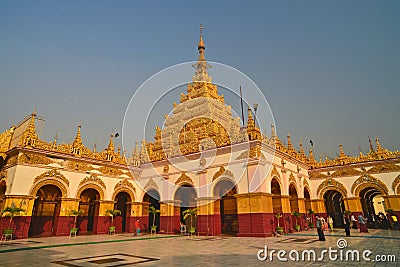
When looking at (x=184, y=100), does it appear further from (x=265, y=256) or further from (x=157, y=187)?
(x=265, y=256)

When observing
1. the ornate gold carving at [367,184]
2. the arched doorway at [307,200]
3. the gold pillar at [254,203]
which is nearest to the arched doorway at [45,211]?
the gold pillar at [254,203]

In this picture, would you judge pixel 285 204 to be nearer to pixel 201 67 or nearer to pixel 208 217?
pixel 208 217

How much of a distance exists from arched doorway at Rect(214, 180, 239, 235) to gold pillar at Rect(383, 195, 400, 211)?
12.8 meters

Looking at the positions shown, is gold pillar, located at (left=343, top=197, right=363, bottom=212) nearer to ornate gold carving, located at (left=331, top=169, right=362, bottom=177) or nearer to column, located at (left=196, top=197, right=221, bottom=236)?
ornate gold carving, located at (left=331, top=169, right=362, bottom=177)

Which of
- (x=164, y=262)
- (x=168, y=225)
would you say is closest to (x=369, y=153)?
(x=168, y=225)

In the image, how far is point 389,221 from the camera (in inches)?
859

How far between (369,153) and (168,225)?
62.9ft

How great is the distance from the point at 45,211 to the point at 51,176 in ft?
12.7

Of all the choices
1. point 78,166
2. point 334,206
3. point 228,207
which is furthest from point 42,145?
point 334,206

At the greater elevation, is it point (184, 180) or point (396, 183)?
point (184, 180)

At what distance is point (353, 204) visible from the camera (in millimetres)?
23281

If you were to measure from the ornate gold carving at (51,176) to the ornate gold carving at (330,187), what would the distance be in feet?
74.2

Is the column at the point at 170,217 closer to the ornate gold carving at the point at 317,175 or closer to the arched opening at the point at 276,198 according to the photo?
the arched opening at the point at 276,198

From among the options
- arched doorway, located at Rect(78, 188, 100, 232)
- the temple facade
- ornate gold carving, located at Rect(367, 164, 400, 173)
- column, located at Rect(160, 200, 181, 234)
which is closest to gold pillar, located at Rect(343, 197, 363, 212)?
the temple facade
